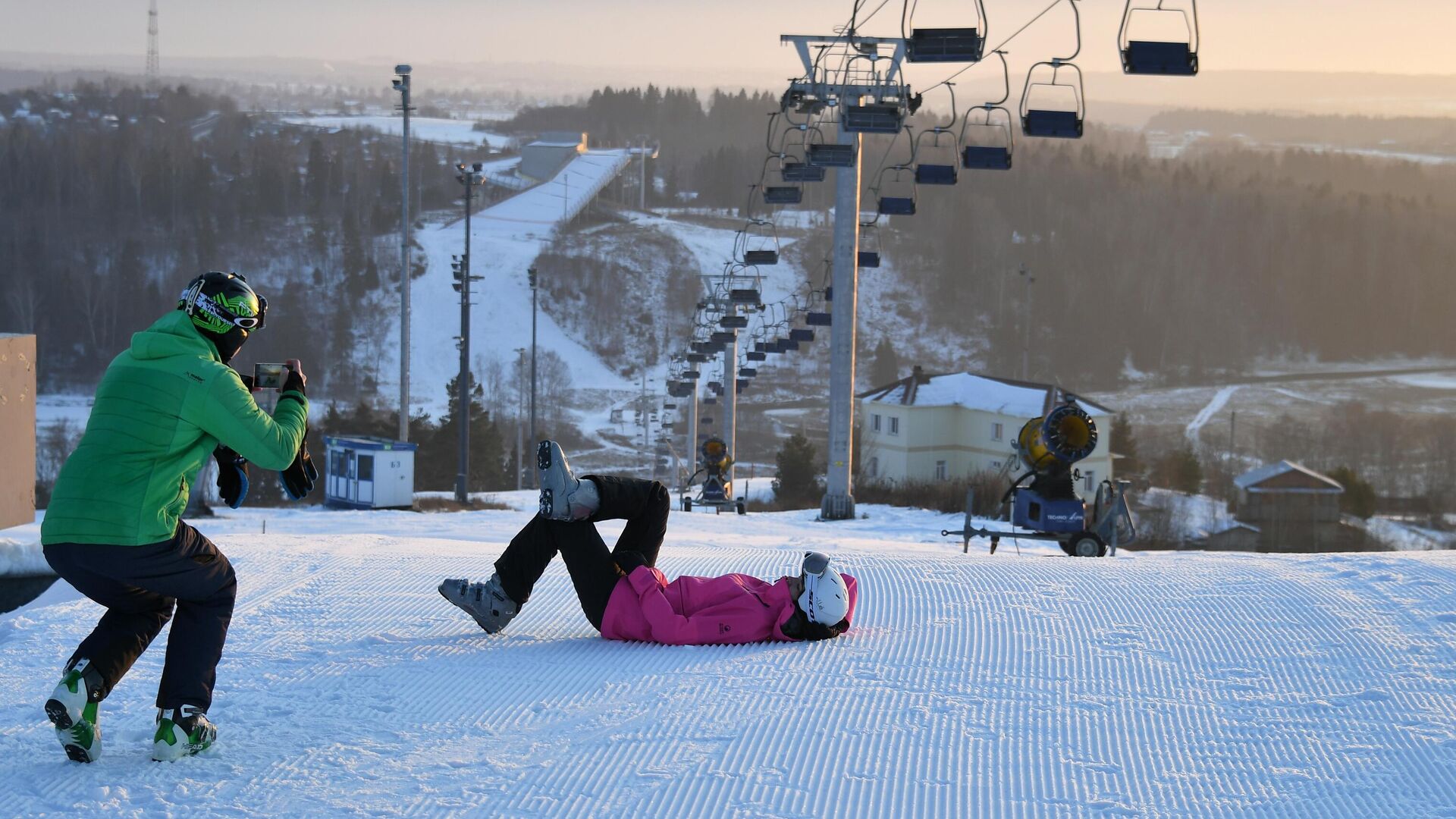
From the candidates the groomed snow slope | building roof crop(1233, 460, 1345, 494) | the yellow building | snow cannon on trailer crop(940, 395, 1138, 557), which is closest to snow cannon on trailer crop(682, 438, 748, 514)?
snow cannon on trailer crop(940, 395, 1138, 557)

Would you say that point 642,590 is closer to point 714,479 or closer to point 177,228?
point 714,479

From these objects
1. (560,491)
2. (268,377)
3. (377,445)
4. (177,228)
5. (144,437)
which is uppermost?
(177,228)

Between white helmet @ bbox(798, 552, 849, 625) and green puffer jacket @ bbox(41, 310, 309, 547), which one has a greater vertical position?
green puffer jacket @ bbox(41, 310, 309, 547)

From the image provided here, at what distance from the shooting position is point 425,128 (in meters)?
175

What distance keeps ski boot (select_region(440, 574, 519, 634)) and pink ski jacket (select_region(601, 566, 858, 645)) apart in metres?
0.41

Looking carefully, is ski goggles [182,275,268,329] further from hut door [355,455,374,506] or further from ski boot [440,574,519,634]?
hut door [355,455,374,506]

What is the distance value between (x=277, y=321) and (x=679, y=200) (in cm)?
5456

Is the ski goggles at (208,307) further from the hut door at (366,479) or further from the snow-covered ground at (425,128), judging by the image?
the snow-covered ground at (425,128)

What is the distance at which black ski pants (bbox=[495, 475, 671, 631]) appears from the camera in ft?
17.6

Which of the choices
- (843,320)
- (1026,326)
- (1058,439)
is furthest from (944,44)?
(1026,326)

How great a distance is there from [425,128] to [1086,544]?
171072mm

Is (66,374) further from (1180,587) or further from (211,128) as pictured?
(1180,587)

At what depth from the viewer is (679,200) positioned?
134 metres

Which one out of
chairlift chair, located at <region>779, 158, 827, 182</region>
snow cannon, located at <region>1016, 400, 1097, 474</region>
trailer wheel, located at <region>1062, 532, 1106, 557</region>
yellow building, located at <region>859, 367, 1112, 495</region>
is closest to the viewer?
snow cannon, located at <region>1016, 400, 1097, 474</region>
